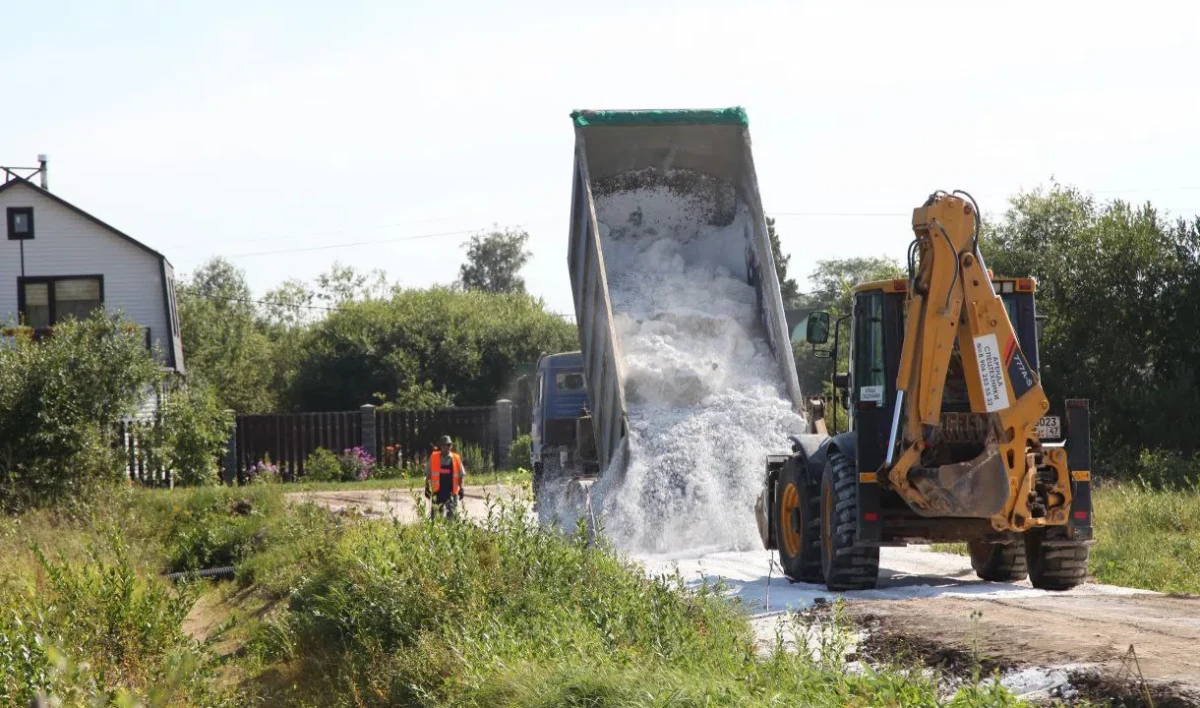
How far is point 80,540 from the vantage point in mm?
18328

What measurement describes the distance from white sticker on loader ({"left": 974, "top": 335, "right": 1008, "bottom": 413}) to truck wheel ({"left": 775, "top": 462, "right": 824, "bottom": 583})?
1886 millimetres

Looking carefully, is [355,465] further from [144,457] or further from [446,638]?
[446,638]

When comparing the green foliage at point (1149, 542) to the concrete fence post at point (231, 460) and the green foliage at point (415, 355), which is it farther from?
the green foliage at point (415, 355)

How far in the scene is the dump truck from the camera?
15617mm

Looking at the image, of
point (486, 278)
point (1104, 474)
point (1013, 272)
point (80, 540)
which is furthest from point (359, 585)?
point (486, 278)

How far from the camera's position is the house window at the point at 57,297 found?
38250 mm

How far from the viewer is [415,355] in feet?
160

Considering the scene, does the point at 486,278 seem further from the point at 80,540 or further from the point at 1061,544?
the point at 1061,544

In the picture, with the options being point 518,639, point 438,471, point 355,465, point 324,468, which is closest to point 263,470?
point 324,468

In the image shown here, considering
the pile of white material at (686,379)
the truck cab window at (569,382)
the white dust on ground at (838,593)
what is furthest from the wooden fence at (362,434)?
the white dust on ground at (838,593)

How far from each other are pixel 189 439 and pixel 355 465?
5215 mm

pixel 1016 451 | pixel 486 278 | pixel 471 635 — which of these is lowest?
pixel 471 635

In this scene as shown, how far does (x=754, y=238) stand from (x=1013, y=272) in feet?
41.6

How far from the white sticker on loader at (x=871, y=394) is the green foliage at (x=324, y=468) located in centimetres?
2380
